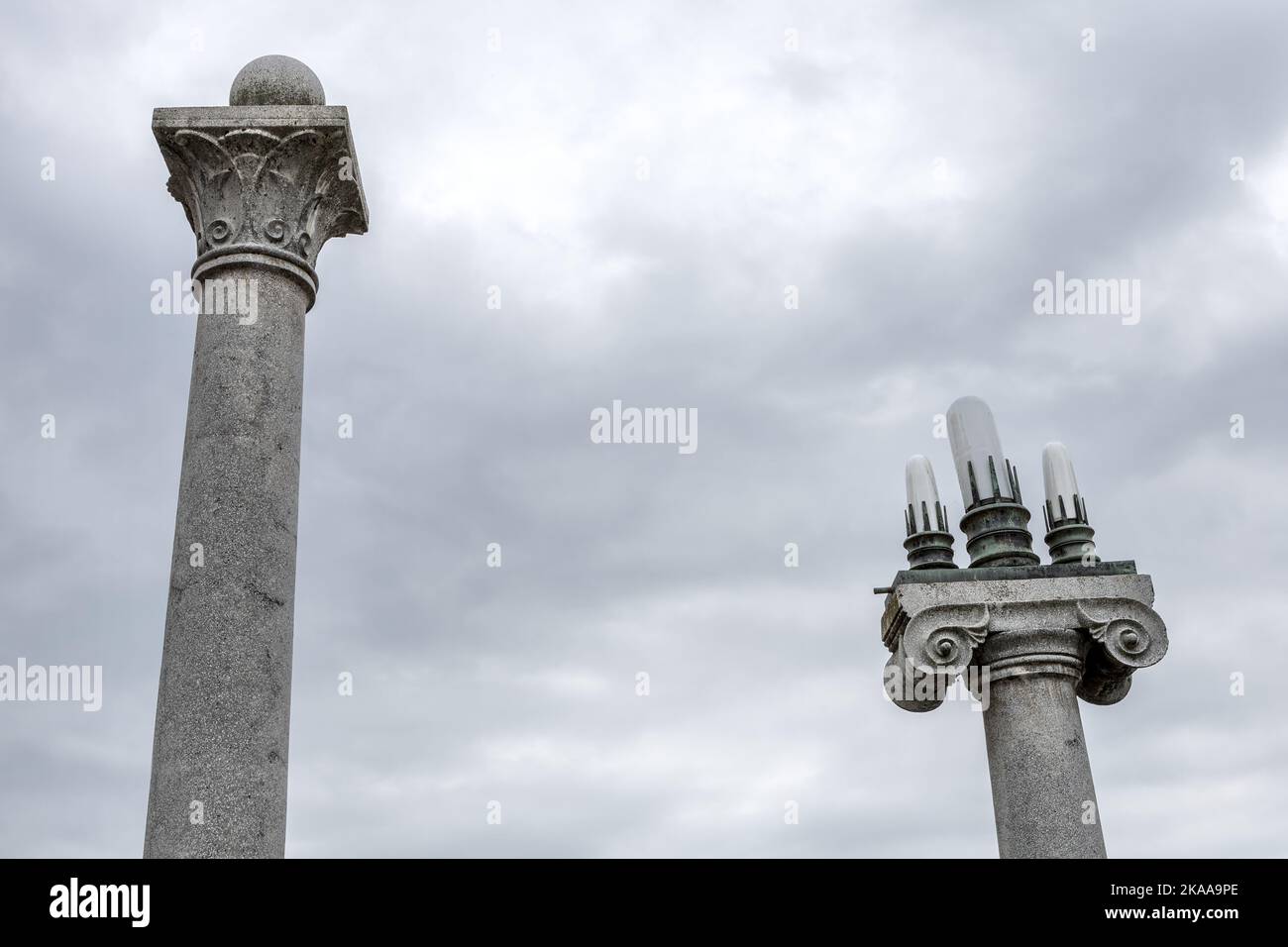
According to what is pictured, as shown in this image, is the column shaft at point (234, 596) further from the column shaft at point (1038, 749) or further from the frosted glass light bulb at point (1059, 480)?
the frosted glass light bulb at point (1059, 480)

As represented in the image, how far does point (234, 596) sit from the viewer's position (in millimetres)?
9367

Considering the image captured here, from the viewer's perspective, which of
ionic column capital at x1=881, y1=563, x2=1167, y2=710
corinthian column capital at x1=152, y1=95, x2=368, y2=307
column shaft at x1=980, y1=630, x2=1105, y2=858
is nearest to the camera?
corinthian column capital at x1=152, y1=95, x2=368, y2=307

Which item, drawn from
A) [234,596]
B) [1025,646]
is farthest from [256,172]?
[1025,646]

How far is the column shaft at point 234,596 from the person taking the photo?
8.81m

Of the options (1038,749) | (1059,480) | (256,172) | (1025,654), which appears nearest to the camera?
(256,172)

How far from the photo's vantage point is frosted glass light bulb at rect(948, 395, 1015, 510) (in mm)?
12492

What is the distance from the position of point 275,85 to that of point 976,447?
800 cm

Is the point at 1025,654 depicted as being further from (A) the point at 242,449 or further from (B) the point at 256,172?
(B) the point at 256,172

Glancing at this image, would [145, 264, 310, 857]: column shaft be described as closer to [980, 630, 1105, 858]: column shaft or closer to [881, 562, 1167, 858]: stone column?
[881, 562, 1167, 858]: stone column

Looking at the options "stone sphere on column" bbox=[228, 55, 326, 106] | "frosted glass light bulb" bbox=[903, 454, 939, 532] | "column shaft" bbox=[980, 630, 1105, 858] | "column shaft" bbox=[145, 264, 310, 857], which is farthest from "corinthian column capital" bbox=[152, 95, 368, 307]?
"column shaft" bbox=[980, 630, 1105, 858]

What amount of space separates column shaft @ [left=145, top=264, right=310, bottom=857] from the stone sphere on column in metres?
1.80
